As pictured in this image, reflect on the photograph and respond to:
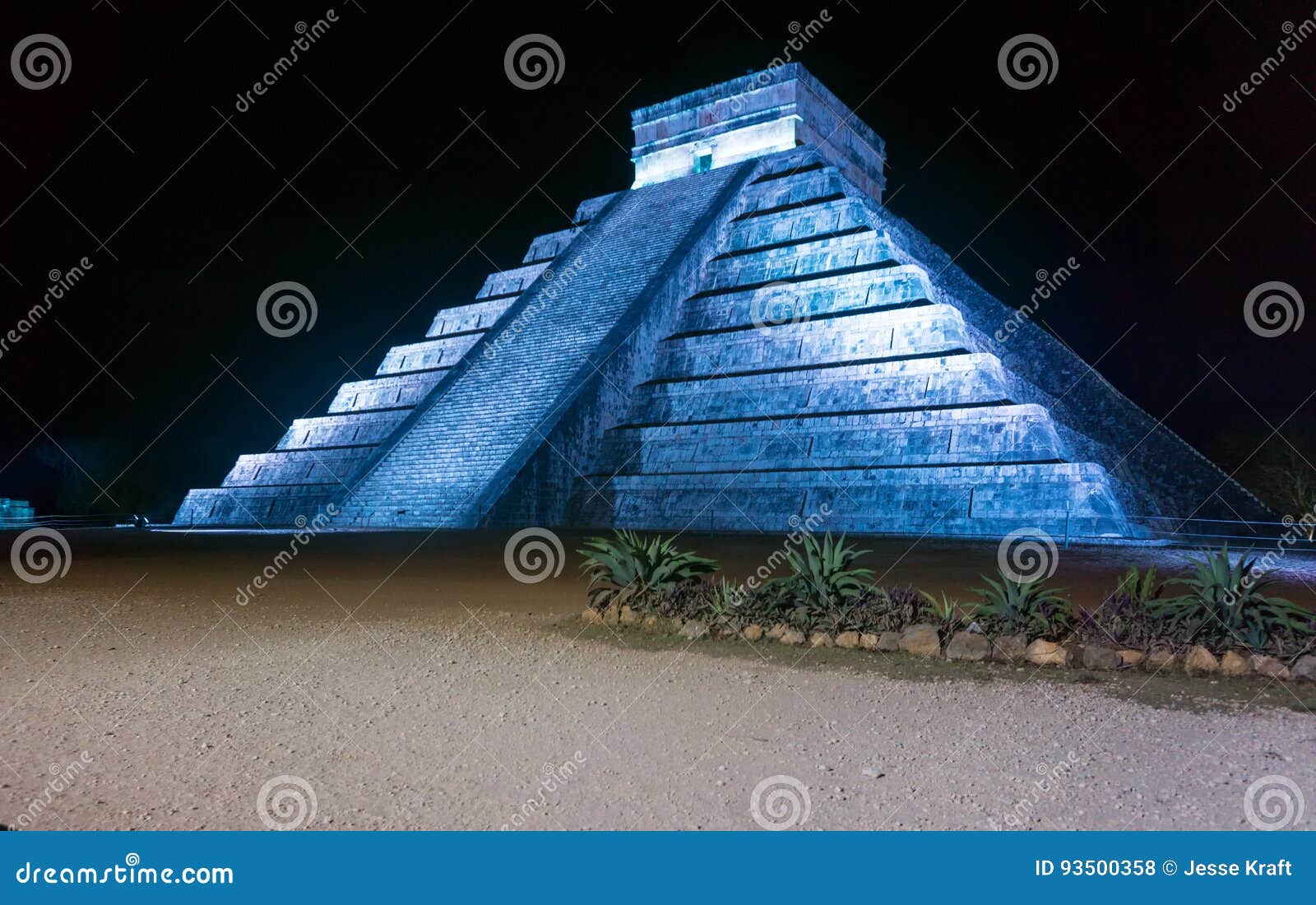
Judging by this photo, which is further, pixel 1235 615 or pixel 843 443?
pixel 843 443

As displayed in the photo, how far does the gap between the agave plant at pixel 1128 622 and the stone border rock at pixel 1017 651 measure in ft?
0.31

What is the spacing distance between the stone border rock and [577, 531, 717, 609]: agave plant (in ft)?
1.33

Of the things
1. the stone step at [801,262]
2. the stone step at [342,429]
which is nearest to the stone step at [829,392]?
the stone step at [801,262]

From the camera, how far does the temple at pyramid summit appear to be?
1648 cm

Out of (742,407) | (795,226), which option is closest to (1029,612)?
(742,407)

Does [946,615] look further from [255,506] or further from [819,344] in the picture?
[255,506]

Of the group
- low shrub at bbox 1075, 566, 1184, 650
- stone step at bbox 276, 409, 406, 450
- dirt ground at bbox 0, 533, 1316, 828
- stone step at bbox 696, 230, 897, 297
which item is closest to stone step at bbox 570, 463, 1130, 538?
stone step at bbox 696, 230, 897, 297

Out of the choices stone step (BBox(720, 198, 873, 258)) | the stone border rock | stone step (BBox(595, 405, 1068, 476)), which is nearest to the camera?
the stone border rock

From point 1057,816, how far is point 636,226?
78.7 feet

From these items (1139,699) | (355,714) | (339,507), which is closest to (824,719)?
(1139,699)

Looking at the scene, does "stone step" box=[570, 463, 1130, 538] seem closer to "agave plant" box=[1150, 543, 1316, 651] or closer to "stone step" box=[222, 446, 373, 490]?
"stone step" box=[222, 446, 373, 490]

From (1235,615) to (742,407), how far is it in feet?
46.5

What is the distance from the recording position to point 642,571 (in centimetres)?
741

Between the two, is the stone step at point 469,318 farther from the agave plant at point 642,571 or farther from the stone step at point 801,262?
the agave plant at point 642,571
